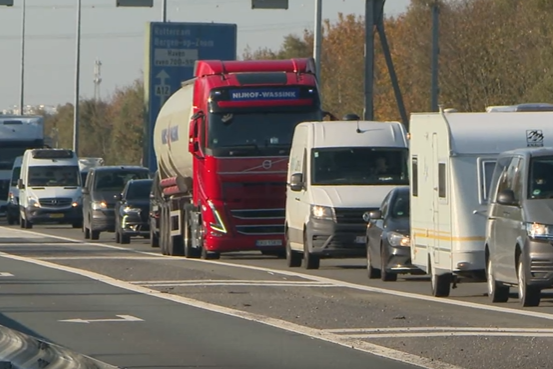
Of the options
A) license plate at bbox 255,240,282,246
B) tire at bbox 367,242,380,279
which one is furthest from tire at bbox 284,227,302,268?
tire at bbox 367,242,380,279

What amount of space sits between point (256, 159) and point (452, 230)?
9622 mm

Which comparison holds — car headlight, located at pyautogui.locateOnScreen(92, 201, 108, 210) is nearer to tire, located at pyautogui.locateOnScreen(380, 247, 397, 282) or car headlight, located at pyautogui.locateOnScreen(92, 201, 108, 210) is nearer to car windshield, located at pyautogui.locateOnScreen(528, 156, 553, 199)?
tire, located at pyautogui.locateOnScreen(380, 247, 397, 282)

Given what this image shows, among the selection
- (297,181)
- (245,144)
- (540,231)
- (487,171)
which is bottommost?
(540,231)

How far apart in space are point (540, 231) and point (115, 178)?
86.1 ft

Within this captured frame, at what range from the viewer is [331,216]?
24.9 metres

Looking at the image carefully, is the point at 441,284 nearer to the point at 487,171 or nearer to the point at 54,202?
the point at 487,171

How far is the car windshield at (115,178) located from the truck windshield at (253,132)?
13.9 m

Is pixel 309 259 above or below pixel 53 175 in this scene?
below

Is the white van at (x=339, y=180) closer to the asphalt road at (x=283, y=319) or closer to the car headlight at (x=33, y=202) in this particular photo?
the asphalt road at (x=283, y=319)

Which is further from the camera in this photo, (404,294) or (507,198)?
(404,294)

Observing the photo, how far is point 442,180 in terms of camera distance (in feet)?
62.7

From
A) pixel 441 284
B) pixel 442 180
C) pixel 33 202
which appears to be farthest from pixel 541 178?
pixel 33 202

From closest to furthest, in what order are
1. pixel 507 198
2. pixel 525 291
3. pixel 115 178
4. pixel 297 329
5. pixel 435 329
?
pixel 435 329 → pixel 297 329 → pixel 525 291 → pixel 507 198 → pixel 115 178

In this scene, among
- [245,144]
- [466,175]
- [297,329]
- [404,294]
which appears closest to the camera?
[297,329]
